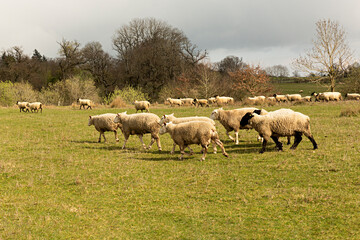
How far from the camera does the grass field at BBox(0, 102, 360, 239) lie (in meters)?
6.42

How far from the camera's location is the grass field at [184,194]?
253 inches

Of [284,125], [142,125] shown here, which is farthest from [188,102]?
[284,125]

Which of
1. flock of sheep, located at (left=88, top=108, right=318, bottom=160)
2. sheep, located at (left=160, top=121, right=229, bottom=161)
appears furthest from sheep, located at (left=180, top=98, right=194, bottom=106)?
sheep, located at (left=160, top=121, right=229, bottom=161)

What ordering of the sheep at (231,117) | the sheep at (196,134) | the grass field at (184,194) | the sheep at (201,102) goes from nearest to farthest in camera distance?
the grass field at (184,194)
the sheep at (196,134)
the sheep at (231,117)
the sheep at (201,102)

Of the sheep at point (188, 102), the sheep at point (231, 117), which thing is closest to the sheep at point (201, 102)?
the sheep at point (188, 102)

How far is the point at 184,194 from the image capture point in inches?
330

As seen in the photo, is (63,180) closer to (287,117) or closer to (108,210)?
(108,210)

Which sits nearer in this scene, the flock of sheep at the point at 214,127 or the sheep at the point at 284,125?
the flock of sheep at the point at 214,127

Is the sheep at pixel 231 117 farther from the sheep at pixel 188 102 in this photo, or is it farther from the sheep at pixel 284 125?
the sheep at pixel 188 102

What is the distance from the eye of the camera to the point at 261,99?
4138 cm

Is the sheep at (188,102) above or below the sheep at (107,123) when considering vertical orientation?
above

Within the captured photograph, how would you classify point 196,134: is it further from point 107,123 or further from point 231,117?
point 107,123

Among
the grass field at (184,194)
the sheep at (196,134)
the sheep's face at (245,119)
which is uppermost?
the sheep's face at (245,119)

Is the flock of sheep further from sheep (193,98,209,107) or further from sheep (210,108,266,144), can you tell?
sheep (193,98,209,107)
